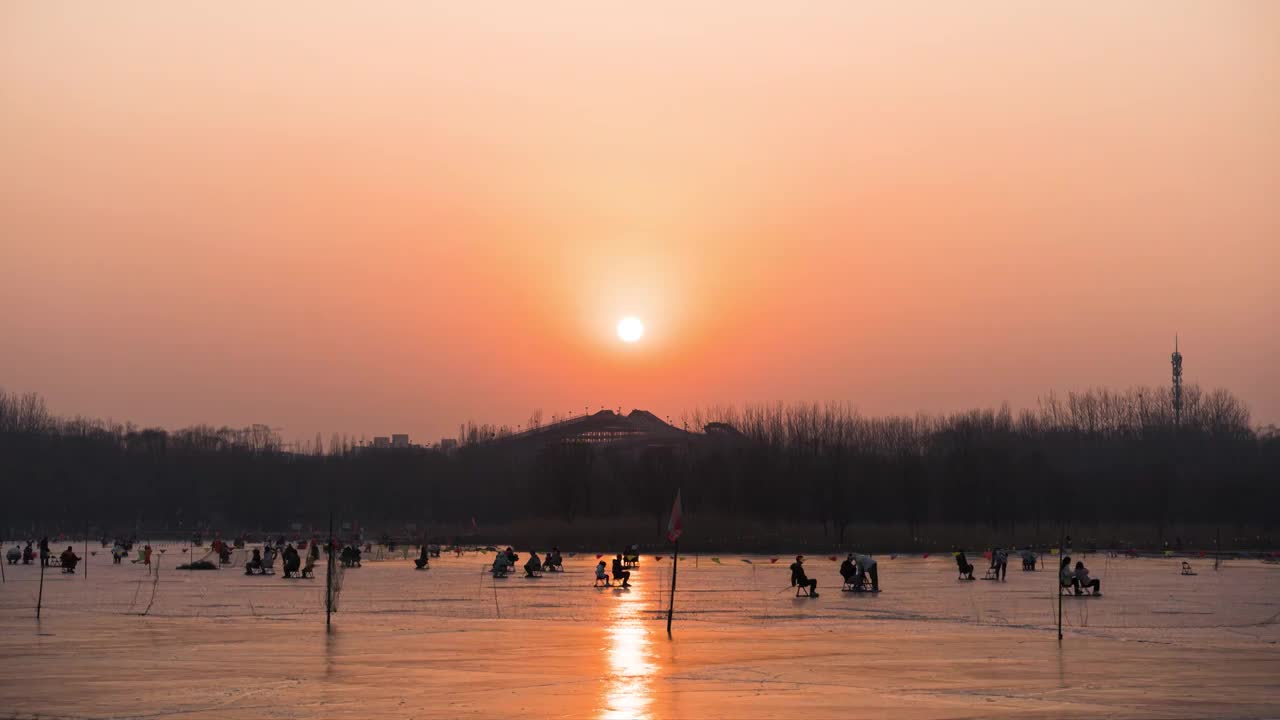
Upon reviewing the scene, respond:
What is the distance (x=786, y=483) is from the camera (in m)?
120

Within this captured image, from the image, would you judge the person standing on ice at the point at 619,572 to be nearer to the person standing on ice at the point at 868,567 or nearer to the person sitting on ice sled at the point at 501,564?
the person sitting on ice sled at the point at 501,564

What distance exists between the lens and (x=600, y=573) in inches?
2018

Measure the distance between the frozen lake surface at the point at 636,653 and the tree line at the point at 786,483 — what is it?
123 ft

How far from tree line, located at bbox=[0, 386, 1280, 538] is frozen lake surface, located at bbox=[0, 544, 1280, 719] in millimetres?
37390

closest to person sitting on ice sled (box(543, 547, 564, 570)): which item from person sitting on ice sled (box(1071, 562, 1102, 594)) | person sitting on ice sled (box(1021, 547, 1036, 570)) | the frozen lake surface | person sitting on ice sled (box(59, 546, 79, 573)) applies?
the frozen lake surface

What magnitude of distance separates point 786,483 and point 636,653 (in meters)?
95.1

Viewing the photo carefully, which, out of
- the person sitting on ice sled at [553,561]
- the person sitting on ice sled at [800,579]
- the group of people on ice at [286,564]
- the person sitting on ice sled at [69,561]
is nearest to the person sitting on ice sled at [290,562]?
the group of people on ice at [286,564]

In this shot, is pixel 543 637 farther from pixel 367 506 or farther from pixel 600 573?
pixel 367 506

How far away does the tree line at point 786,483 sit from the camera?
11950 centimetres

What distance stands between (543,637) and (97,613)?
12.8 meters

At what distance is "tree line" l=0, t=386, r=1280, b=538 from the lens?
120 m

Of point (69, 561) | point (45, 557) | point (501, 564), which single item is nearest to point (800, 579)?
point (501, 564)

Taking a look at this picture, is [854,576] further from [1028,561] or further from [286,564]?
[286,564]

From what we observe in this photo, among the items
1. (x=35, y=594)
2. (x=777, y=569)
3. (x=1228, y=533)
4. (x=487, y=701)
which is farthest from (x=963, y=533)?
(x=487, y=701)
